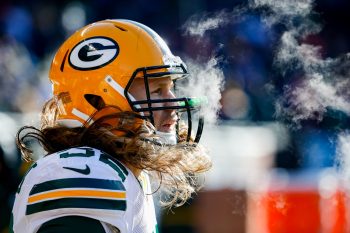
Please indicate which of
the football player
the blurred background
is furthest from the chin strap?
the blurred background

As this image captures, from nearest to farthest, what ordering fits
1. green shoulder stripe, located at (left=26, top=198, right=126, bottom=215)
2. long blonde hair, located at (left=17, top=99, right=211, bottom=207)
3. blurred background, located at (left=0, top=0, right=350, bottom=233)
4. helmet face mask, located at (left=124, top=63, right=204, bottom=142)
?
green shoulder stripe, located at (left=26, top=198, right=126, bottom=215), long blonde hair, located at (left=17, top=99, right=211, bottom=207), helmet face mask, located at (left=124, top=63, right=204, bottom=142), blurred background, located at (left=0, top=0, right=350, bottom=233)

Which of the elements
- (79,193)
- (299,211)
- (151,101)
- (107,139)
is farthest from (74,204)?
(299,211)

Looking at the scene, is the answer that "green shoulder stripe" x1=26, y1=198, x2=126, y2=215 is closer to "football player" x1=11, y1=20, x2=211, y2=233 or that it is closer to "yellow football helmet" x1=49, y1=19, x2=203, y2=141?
"football player" x1=11, y1=20, x2=211, y2=233

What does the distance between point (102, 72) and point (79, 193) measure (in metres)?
0.56

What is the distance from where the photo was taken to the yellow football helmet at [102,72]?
2.15 metres

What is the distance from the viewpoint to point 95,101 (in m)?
2.19

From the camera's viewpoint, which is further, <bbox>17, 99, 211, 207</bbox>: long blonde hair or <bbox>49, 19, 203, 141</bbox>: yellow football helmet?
<bbox>49, 19, 203, 141</bbox>: yellow football helmet

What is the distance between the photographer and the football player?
1.73m

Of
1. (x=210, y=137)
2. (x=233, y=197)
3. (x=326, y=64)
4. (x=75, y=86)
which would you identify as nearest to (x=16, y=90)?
(x=210, y=137)

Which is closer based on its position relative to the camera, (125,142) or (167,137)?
(125,142)

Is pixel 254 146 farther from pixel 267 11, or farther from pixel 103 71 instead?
pixel 103 71

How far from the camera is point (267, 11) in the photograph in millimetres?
3275

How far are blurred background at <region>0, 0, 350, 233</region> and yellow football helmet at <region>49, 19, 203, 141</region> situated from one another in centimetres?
57

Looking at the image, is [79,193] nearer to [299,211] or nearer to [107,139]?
[107,139]
